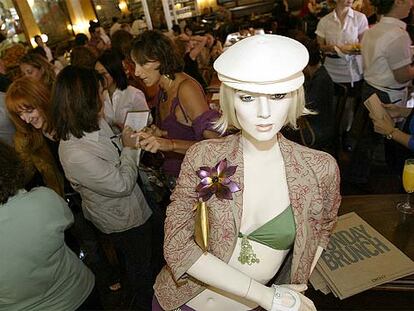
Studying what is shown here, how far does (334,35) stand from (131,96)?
2.26 metres

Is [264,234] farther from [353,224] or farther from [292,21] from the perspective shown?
[292,21]

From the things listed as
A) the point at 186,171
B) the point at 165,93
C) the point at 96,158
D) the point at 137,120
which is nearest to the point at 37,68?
the point at 137,120

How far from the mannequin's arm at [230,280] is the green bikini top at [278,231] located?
118 mm

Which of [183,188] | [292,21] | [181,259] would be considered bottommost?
[292,21]

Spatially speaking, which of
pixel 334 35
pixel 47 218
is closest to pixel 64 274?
pixel 47 218

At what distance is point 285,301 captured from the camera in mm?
860

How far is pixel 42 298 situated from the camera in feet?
4.19

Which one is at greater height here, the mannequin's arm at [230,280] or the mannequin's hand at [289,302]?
the mannequin's arm at [230,280]

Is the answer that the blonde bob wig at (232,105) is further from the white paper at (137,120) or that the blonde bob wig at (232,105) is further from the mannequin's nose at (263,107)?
the white paper at (137,120)

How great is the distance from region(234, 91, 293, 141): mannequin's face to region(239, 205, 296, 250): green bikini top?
0.23 metres

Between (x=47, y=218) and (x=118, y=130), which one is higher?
(x=47, y=218)

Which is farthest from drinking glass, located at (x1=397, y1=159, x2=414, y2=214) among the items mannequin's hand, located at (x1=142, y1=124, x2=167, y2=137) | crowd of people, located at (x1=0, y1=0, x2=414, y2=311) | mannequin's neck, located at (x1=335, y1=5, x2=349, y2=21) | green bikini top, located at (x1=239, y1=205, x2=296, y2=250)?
mannequin's neck, located at (x1=335, y1=5, x2=349, y2=21)

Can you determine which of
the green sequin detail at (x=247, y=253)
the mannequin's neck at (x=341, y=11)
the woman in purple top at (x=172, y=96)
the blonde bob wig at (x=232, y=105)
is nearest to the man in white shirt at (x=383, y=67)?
the mannequin's neck at (x=341, y=11)

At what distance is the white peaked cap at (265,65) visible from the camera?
2.56 feet
